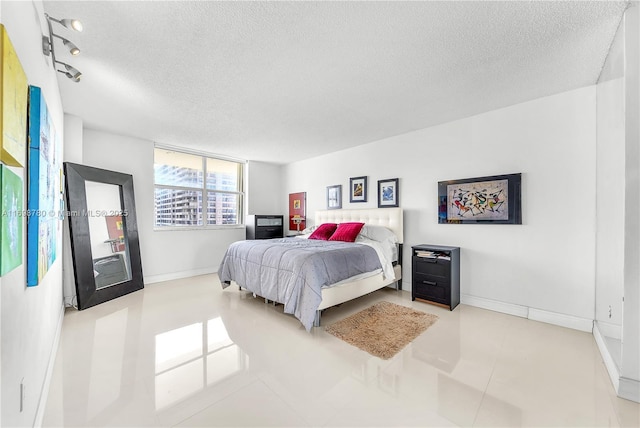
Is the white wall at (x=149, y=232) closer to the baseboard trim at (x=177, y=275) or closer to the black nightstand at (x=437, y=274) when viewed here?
the baseboard trim at (x=177, y=275)

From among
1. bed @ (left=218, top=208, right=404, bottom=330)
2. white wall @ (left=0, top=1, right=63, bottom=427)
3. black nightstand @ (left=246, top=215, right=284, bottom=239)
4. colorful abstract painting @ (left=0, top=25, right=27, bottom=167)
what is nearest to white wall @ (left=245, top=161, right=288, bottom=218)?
black nightstand @ (left=246, top=215, right=284, bottom=239)

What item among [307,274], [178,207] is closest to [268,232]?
[178,207]

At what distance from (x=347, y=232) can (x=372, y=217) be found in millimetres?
620

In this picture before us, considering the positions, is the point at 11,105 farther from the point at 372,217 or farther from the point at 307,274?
the point at 372,217

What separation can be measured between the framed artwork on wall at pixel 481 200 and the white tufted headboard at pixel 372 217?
0.63 meters

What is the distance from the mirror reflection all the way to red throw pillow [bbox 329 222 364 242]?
321cm

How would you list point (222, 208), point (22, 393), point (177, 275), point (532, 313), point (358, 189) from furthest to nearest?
point (222, 208), point (177, 275), point (358, 189), point (532, 313), point (22, 393)

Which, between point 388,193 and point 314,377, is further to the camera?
point 388,193

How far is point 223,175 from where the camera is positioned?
5.68 metres

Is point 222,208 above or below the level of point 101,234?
above

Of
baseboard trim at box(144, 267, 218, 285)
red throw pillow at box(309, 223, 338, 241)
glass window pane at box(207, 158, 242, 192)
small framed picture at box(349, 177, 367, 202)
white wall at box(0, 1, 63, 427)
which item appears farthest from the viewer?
glass window pane at box(207, 158, 242, 192)

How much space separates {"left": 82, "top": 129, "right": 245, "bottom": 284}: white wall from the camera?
407 cm

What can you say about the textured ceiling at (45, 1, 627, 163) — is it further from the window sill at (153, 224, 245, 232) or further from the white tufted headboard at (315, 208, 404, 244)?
the window sill at (153, 224, 245, 232)

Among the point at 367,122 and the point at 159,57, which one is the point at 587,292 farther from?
the point at 159,57
